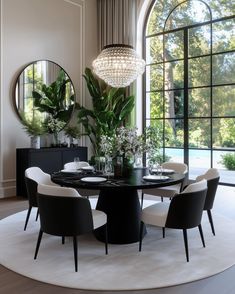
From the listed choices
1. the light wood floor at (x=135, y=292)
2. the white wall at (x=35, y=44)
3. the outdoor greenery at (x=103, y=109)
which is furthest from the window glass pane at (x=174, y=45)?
the light wood floor at (x=135, y=292)

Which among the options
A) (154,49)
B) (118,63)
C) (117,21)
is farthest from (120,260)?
(117,21)

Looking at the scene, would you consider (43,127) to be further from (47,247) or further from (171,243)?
(171,243)

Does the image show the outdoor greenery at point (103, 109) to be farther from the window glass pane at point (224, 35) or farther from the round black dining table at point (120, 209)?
the round black dining table at point (120, 209)

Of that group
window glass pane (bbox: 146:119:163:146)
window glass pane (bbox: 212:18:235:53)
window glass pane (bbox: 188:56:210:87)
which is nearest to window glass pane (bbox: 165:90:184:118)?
window glass pane (bbox: 146:119:163:146)

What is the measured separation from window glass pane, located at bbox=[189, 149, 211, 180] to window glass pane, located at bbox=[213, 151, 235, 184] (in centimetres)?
17

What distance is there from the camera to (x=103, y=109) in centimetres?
707

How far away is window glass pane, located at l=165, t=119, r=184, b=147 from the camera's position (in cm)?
698

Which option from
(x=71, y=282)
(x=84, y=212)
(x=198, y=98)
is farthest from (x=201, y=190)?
(x=198, y=98)

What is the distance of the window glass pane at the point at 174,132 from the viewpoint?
698 cm

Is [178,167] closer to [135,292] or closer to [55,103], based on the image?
[135,292]

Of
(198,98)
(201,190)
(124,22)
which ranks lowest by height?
(201,190)

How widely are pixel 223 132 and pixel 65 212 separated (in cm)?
437

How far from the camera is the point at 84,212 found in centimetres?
308

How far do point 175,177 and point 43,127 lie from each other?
3605 millimetres
